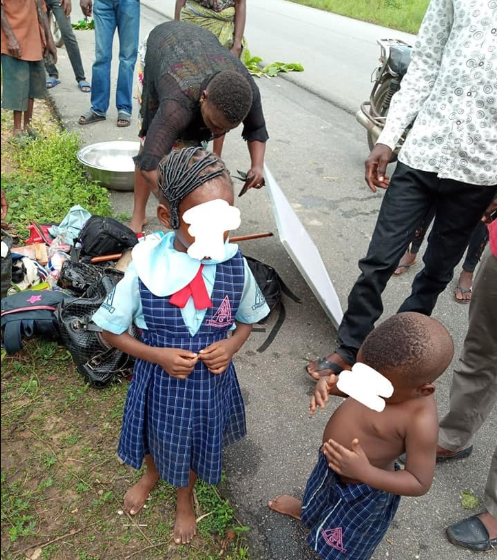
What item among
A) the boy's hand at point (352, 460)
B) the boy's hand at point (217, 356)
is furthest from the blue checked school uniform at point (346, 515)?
the boy's hand at point (217, 356)

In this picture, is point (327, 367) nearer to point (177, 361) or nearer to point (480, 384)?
point (480, 384)

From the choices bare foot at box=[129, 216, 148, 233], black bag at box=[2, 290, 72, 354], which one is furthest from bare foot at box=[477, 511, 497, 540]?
bare foot at box=[129, 216, 148, 233]

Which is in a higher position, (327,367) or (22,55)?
(22,55)

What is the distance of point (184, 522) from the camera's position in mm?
2010

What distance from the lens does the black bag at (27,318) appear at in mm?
2613

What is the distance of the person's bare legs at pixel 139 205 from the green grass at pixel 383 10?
12.4 meters

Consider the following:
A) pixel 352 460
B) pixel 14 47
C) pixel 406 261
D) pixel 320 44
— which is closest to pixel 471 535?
pixel 352 460

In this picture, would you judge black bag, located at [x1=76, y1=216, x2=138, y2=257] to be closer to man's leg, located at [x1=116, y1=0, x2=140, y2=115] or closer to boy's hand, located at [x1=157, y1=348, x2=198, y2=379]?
boy's hand, located at [x1=157, y1=348, x2=198, y2=379]

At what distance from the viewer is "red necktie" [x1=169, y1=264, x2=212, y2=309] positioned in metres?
1.59

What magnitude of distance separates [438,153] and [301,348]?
1326mm

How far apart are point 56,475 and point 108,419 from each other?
0.34 m

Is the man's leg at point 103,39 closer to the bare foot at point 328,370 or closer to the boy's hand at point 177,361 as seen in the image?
the bare foot at point 328,370

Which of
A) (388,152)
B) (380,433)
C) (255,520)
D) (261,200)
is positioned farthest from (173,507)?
(261,200)

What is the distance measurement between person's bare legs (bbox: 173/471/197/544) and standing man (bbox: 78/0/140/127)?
4.68m
